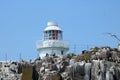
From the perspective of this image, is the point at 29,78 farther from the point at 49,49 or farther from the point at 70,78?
the point at 49,49

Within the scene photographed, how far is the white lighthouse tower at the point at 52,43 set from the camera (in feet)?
225

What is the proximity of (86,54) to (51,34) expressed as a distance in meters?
10.6

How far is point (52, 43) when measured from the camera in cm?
6869

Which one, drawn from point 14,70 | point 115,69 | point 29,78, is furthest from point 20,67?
point 115,69

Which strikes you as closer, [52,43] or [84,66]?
[84,66]

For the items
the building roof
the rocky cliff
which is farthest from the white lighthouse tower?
the rocky cliff

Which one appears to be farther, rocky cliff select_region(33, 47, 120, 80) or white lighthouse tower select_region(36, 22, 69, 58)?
white lighthouse tower select_region(36, 22, 69, 58)

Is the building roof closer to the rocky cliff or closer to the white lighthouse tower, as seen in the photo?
the white lighthouse tower

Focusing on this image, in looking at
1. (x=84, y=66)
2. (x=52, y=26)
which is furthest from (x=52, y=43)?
(x=84, y=66)

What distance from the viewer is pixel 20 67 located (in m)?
61.9

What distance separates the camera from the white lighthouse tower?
68.7 meters

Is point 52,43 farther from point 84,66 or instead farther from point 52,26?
point 84,66

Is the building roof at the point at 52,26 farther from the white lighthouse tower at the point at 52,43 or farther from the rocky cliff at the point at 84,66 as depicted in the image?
the rocky cliff at the point at 84,66

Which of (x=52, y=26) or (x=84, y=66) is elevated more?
(x=52, y=26)
